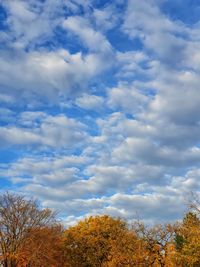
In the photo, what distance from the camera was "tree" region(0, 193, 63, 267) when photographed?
266 feet

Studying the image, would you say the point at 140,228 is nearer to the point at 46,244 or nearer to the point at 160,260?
the point at 160,260

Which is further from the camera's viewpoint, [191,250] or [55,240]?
[55,240]

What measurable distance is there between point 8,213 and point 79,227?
17.2 m

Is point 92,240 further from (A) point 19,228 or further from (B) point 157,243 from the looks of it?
(B) point 157,243

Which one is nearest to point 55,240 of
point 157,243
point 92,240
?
point 92,240

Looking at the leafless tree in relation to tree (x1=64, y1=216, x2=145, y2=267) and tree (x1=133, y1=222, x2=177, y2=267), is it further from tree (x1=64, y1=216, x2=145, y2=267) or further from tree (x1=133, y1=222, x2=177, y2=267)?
tree (x1=133, y1=222, x2=177, y2=267)

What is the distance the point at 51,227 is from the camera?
3713 inches

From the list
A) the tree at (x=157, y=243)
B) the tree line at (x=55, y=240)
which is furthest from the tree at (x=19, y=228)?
the tree at (x=157, y=243)

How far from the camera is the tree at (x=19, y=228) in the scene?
81062 mm

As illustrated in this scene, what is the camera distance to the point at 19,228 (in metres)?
83.9

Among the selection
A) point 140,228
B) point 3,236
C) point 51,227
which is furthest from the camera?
point 51,227

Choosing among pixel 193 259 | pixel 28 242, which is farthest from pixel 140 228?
pixel 28 242

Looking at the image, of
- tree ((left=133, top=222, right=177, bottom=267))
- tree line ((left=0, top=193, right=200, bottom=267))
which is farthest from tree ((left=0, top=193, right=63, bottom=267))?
tree ((left=133, top=222, right=177, bottom=267))

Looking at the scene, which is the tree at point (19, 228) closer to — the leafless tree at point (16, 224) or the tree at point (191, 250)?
the leafless tree at point (16, 224)
